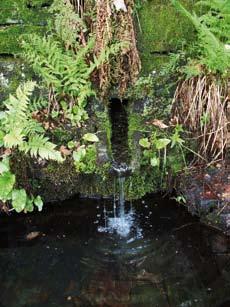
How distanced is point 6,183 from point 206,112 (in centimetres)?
244

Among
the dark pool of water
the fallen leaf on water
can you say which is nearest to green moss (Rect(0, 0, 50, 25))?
the dark pool of water

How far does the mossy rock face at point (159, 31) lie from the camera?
553 cm

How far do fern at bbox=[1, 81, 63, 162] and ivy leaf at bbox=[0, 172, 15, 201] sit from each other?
0.35 m

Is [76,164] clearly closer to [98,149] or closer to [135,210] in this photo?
[98,149]

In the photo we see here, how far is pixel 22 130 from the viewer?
194 inches

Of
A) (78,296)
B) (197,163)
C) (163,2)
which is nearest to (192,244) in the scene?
(197,163)

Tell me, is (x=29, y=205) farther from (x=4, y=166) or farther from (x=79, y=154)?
(x=79, y=154)

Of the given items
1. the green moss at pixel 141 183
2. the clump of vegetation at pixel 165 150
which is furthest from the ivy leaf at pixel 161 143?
the green moss at pixel 141 183

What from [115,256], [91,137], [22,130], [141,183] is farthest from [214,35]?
[115,256]

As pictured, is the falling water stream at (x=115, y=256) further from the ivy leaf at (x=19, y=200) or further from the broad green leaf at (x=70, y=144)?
the broad green leaf at (x=70, y=144)

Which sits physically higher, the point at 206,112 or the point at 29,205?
the point at 206,112

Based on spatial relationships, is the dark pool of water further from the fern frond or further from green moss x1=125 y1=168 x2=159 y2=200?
the fern frond

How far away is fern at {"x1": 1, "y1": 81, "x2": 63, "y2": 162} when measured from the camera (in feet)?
15.7

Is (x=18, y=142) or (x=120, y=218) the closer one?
(x=18, y=142)
